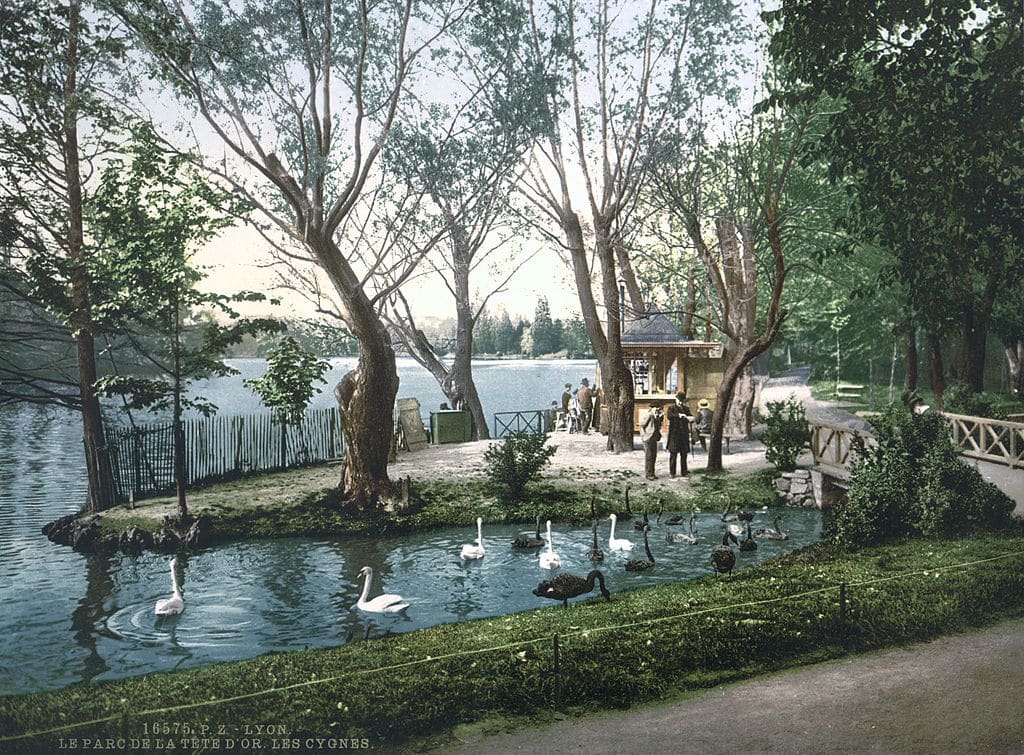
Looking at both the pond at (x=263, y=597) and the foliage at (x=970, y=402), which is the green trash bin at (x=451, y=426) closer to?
the pond at (x=263, y=597)

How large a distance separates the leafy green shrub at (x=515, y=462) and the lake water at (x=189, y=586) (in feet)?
2.09

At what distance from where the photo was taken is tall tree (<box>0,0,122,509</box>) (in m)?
4.11

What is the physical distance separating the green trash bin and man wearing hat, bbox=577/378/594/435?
1.20m

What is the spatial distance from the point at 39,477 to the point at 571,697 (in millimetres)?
3235

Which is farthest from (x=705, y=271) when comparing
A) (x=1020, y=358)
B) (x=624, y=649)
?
(x=624, y=649)

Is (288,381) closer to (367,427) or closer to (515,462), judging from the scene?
(367,427)

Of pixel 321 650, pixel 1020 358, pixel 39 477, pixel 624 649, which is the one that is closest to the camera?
pixel 39 477

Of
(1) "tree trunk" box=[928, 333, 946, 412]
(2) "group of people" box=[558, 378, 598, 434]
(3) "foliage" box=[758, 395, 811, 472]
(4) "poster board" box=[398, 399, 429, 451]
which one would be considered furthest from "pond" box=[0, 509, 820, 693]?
(1) "tree trunk" box=[928, 333, 946, 412]

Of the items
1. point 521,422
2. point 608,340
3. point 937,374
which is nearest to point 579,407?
point 608,340

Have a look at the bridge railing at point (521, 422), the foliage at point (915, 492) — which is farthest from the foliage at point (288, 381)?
the foliage at point (915, 492)

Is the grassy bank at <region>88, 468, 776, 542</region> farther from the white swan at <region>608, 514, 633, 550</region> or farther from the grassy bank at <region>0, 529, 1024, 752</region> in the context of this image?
the grassy bank at <region>0, 529, 1024, 752</region>

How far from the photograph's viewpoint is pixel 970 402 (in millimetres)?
9078

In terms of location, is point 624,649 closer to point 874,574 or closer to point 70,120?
point 874,574

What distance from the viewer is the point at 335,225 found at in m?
5.66
